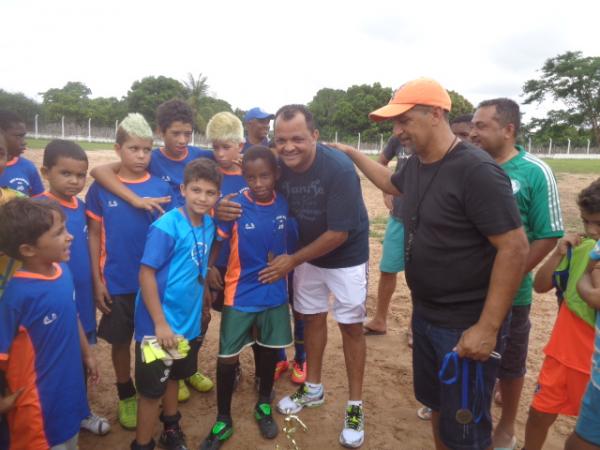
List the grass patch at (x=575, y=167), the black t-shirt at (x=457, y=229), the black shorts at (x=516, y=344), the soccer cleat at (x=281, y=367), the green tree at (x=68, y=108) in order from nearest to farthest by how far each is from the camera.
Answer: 1. the black t-shirt at (x=457, y=229)
2. the black shorts at (x=516, y=344)
3. the soccer cleat at (x=281, y=367)
4. the grass patch at (x=575, y=167)
5. the green tree at (x=68, y=108)

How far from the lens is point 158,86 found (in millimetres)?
41656

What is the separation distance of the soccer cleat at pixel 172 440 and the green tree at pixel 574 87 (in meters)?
45.9

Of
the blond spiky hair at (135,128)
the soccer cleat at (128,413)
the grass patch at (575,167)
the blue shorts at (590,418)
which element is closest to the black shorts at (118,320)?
the soccer cleat at (128,413)

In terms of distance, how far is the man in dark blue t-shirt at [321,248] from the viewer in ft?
10.0

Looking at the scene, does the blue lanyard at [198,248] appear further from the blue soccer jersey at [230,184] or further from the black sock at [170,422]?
the black sock at [170,422]

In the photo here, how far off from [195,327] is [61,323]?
793 mm

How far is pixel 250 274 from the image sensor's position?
3.07 meters

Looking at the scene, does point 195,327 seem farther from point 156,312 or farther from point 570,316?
point 570,316

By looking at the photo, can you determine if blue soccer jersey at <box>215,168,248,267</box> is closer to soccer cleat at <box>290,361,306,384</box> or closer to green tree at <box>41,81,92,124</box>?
soccer cleat at <box>290,361,306,384</box>

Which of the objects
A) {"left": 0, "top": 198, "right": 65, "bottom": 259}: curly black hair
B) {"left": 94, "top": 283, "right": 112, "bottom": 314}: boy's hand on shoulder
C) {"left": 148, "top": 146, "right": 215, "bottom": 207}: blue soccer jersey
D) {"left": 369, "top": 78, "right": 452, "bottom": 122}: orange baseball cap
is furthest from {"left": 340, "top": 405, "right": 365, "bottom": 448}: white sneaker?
{"left": 0, "top": 198, "right": 65, "bottom": 259}: curly black hair

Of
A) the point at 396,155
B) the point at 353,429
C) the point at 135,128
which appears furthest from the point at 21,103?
the point at 353,429

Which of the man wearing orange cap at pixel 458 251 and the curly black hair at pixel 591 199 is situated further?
the curly black hair at pixel 591 199

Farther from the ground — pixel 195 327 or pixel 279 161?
pixel 279 161

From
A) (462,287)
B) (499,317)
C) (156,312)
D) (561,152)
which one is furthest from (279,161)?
(561,152)
